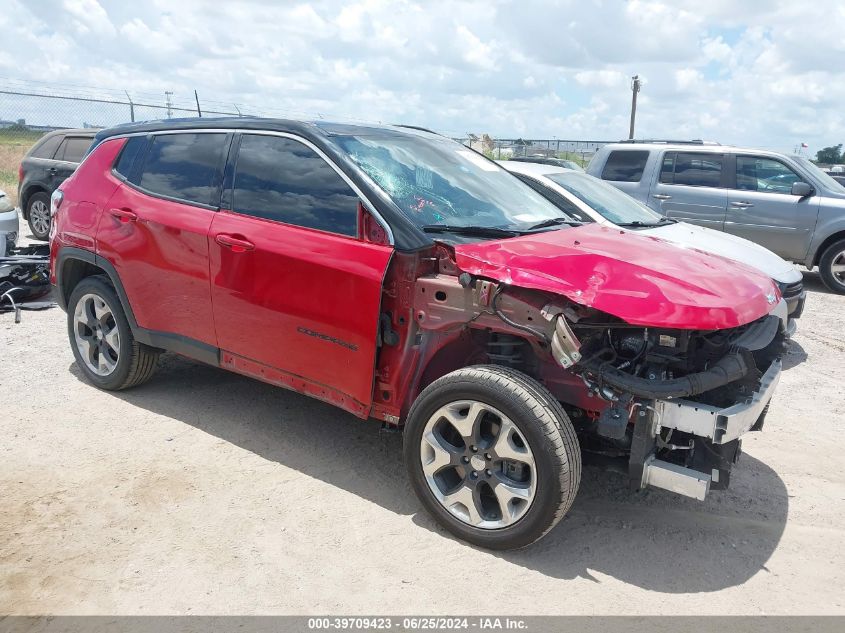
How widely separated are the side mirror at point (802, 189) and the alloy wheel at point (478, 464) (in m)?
8.20

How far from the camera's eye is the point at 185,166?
14.8ft

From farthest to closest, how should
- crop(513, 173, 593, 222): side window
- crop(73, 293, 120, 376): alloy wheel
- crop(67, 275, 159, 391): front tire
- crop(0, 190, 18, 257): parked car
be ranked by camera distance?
crop(0, 190, 18, 257): parked car, crop(513, 173, 593, 222): side window, crop(73, 293, 120, 376): alloy wheel, crop(67, 275, 159, 391): front tire

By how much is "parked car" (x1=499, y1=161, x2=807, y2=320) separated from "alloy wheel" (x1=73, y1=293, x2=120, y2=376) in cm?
349

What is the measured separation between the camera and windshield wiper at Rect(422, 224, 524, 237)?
141 inches

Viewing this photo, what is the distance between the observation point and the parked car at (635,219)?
20.6 feet

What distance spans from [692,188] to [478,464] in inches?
317

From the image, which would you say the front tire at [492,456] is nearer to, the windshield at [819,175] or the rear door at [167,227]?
the rear door at [167,227]

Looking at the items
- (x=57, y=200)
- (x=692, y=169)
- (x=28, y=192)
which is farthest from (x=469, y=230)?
(x=28, y=192)

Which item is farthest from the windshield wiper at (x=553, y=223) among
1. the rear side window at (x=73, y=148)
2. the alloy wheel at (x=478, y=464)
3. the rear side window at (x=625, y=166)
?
the rear side window at (x=73, y=148)

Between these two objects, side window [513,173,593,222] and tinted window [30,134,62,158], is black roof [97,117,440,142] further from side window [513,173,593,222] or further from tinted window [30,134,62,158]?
tinted window [30,134,62,158]

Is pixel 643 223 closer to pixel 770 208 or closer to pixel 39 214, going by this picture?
pixel 770 208

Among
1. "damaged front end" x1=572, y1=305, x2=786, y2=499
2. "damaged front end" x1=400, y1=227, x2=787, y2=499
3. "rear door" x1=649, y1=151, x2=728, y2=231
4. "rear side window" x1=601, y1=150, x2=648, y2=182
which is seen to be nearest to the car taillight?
"damaged front end" x1=400, y1=227, x2=787, y2=499

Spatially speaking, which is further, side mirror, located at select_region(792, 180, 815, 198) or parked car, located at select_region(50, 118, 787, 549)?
→ side mirror, located at select_region(792, 180, 815, 198)
